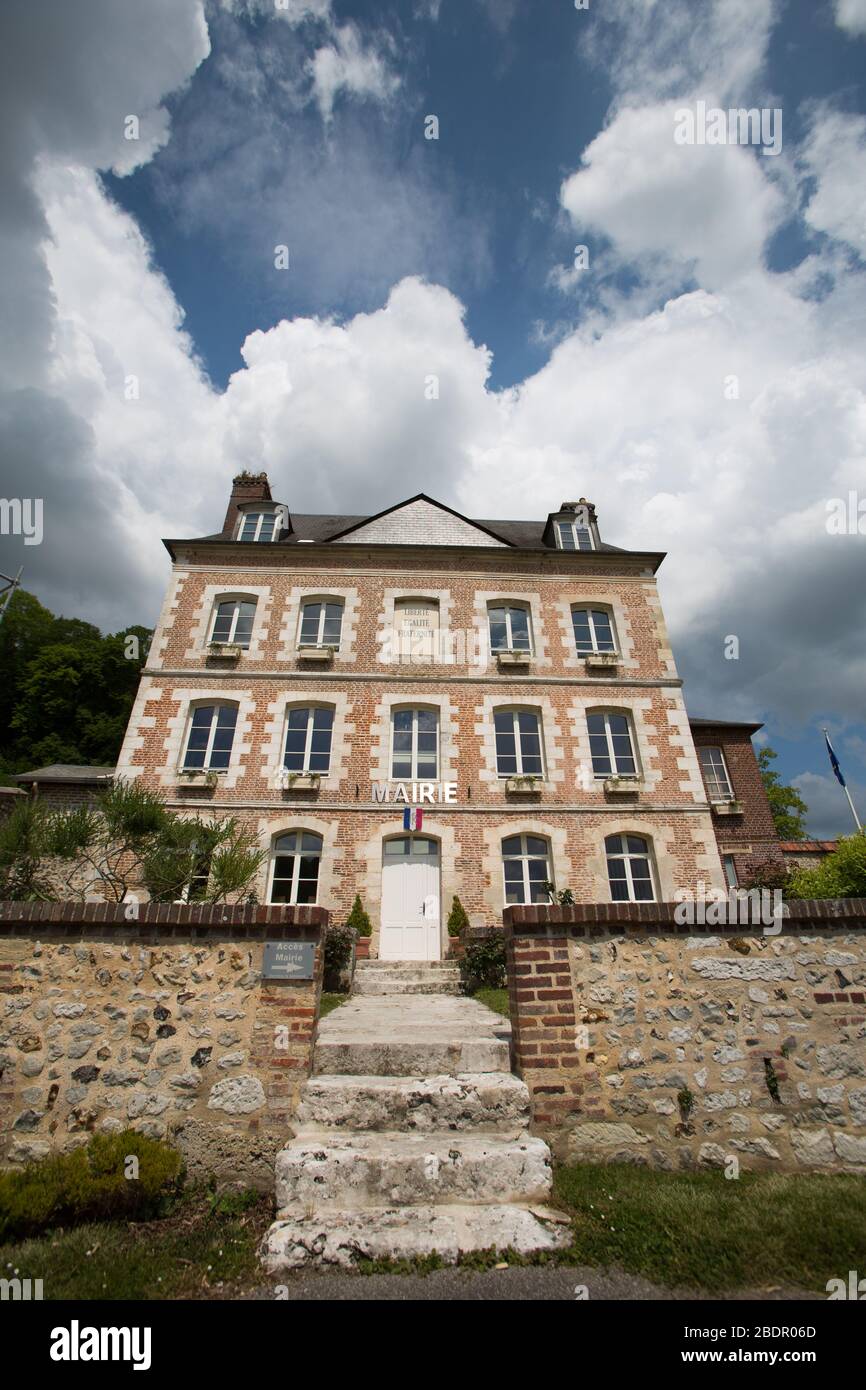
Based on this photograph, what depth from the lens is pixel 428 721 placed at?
1495 cm

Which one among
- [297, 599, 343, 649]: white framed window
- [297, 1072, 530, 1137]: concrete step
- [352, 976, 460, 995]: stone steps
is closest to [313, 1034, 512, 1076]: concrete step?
[297, 1072, 530, 1137]: concrete step

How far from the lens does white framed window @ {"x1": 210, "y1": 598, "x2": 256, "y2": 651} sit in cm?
1586

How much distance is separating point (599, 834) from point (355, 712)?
21.4 feet

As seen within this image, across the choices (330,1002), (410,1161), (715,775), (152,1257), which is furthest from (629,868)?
(152,1257)

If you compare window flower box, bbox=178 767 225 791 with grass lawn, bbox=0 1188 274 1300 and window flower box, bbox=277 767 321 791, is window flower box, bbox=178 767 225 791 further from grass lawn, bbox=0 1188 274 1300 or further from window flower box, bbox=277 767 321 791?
grass lawn, bbox=0 1188 274 1300

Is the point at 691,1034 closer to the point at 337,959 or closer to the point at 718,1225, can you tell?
the point at 718,1225

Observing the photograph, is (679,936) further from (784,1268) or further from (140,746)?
(140,746)

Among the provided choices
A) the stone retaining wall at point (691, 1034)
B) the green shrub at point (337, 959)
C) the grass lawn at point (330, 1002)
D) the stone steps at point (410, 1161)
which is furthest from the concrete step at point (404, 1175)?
the green shrub at point (337, 959)

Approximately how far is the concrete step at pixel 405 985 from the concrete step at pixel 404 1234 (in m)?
6.85

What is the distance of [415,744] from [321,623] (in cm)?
436

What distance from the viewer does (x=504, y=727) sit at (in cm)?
1502

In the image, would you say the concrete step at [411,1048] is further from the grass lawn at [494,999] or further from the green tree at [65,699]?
the green tree at [65,699]

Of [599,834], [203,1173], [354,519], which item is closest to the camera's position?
[203,1173]

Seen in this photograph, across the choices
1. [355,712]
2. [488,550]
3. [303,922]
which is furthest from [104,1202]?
[488,550]
